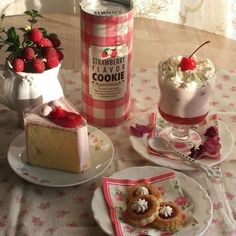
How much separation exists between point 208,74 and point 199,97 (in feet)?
0.17

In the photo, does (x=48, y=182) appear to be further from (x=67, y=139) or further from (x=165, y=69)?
(x=165, y=69)

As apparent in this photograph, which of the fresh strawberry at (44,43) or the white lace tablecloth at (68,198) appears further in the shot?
the fresh strawberry at (44,43)

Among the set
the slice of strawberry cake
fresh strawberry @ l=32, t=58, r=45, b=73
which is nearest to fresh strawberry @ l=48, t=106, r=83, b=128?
the slice of strawberry cake

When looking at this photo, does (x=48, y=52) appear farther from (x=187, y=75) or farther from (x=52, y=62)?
(x=187, y=75)

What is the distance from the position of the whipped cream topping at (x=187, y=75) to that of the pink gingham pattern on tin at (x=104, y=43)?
11 centimetres

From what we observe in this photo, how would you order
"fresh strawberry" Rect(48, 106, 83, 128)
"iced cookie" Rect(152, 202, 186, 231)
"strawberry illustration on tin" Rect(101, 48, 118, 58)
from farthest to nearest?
"strawberry illustration on tin" Rect(101, 48, 118, 58), "fresh strawberry" Rect(48, 106, 83, 128), "iced cookie" Rect(152, 202, 186, 231)

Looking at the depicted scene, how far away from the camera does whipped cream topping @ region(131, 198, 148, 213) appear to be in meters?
0.88

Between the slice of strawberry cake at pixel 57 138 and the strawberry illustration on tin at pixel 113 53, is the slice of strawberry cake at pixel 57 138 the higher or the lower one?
the lower one

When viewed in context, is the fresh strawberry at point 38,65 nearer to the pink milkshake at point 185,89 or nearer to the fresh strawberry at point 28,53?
the fresh strawberry at point 28,53

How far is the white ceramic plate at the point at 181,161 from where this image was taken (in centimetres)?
104

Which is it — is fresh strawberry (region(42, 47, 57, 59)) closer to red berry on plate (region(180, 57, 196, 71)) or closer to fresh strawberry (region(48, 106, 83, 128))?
fresh strawberry (region(48, 106, 83, 128))

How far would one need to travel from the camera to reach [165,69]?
1.07m

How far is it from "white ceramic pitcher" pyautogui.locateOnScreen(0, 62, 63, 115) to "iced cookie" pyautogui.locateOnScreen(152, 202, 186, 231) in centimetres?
37

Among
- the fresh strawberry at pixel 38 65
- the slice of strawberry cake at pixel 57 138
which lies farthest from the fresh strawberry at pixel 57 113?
the fresh strawberry at pixel 38 65
